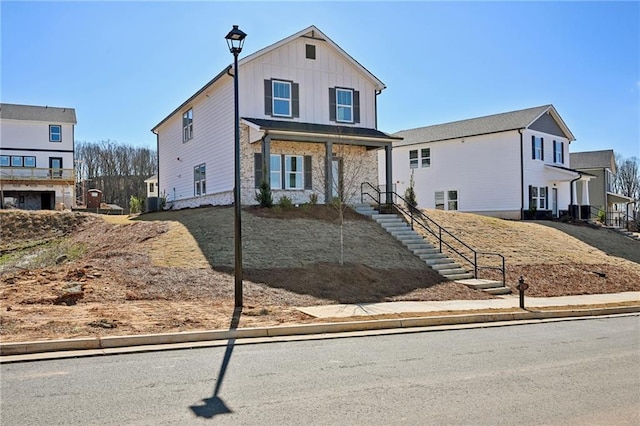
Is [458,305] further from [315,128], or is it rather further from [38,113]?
[38,113]

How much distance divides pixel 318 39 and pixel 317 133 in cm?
544

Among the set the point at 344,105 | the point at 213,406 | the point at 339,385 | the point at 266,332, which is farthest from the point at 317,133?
the point at 213,406

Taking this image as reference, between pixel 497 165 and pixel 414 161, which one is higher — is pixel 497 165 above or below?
below

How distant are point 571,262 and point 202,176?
18.2 metres

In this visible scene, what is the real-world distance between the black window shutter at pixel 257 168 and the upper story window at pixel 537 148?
68.8 ft

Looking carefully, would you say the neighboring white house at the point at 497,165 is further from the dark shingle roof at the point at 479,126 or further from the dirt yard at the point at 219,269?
the dirt yard at the point at 219,269

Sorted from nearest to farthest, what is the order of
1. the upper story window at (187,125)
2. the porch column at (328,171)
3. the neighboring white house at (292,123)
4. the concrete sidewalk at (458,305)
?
the concrete sidewalk at (458,305), the neighboring white house at (292,123), the porch column at (328,171), the upper story window at (187,125)

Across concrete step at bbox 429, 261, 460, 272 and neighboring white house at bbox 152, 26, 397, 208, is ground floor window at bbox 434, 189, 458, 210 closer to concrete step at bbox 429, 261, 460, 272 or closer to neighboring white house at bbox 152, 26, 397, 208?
neighboring white house at bbox 152, 26, 397, 208

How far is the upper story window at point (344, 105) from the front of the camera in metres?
27.2

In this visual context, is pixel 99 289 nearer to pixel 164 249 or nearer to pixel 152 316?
pixel 152 316

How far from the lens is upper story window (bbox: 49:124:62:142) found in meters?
49.7

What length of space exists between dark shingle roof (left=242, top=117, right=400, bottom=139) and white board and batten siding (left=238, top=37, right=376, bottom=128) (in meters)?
0.57

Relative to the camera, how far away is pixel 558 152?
40312 millimetres

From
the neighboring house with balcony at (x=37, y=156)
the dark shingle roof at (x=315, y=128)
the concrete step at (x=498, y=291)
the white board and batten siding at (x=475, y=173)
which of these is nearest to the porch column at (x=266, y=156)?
the dark shingle roof at (x=315, y=128)
